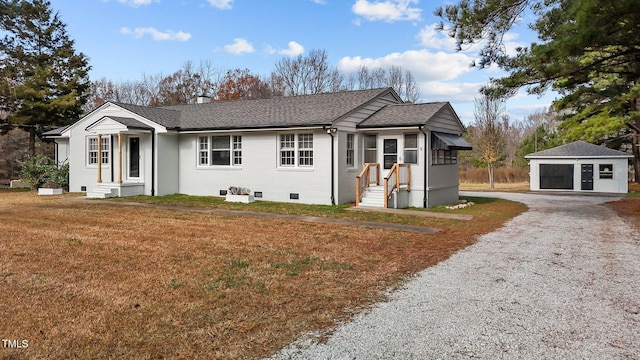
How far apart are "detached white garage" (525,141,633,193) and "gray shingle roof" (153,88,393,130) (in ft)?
47.4

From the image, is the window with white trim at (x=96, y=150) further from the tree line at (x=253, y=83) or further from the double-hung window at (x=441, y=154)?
the tree line at (x=253, y=83)

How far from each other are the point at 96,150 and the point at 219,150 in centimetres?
619

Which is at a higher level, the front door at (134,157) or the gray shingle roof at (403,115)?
the gray shingle roof at (403,115)

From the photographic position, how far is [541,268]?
21.1 feet

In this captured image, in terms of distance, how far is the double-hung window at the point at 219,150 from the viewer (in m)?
17.0

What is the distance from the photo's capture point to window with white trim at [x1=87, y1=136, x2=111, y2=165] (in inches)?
733

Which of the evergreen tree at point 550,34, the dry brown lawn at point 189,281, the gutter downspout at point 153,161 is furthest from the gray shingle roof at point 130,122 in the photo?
the evergreen tree at point 550,34

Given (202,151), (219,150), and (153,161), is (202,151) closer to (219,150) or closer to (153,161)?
(219,150)

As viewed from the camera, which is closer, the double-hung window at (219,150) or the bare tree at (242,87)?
the double-hung window at (219,150)

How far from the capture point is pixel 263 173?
16.3 metres

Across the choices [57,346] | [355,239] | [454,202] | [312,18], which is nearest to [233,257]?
[355,239]

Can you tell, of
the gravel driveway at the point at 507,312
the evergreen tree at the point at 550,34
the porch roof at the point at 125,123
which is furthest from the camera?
the porch roof at the point at 125,123

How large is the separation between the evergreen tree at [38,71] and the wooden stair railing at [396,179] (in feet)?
67.6

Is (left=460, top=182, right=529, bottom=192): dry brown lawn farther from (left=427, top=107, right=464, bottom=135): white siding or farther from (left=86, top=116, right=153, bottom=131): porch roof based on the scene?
(left=86, top=116, right=153, bottom=131): porch roof
